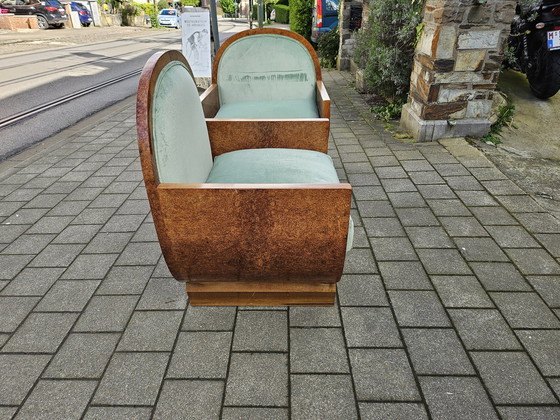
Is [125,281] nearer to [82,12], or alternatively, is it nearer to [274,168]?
[274,168]

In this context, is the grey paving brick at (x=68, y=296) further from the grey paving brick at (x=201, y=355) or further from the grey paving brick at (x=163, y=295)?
the grey paving brick at (x=201, y=355)

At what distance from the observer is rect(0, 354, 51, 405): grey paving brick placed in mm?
1756

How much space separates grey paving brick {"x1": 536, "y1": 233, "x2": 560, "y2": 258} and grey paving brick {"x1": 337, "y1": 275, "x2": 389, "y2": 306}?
1.30 meters

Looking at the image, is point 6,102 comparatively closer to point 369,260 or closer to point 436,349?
point 369,260

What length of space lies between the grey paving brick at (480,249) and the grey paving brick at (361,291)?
74 centimetres

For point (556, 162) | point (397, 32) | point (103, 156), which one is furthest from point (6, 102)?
point (556, 162)

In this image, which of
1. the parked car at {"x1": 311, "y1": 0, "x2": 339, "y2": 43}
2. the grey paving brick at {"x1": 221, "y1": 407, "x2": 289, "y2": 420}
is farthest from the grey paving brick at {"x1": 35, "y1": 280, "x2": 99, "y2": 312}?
the parked car at {"x1": 311, "y1": 0, "x2": 339, "y2": 43}

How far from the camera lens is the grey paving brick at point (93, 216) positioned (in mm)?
3213

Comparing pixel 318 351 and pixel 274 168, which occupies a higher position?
pixel 274 168

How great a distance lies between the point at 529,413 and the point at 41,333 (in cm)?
244

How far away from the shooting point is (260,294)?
219cm

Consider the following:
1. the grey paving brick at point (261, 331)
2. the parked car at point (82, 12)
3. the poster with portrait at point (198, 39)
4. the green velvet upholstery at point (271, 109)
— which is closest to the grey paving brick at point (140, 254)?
the grey paving brick at point (261, 331)

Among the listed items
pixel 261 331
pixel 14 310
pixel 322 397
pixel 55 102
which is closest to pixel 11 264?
pixel 14 310

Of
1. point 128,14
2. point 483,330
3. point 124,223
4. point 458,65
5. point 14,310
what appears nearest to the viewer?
point 483,330
